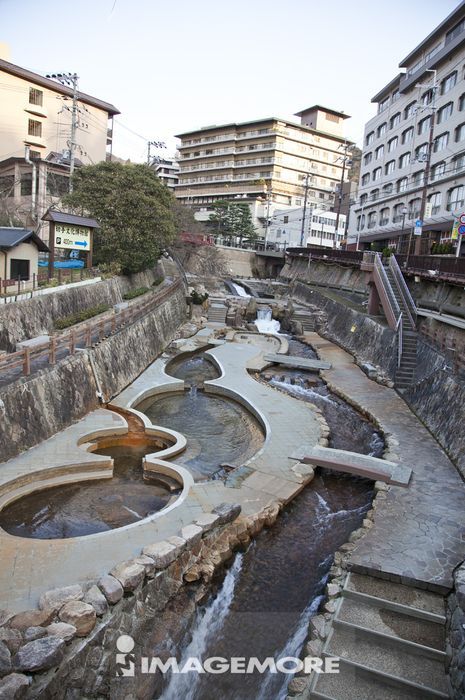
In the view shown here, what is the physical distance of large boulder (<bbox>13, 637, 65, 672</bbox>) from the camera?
6781 millimetres

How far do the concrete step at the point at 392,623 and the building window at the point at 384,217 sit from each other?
1898 inches

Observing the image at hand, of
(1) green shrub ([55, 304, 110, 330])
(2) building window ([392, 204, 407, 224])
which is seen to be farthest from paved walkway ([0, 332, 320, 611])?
(2) building window ([392, 204, 407, 224])

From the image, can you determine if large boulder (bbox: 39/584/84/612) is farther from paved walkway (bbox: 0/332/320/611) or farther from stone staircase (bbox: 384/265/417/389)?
stone staircase (bbox: 384/265/417/389)

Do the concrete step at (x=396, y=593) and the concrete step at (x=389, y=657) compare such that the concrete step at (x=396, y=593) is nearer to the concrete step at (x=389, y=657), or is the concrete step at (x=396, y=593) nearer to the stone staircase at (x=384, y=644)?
the stone staircase at (x=384, y=644)

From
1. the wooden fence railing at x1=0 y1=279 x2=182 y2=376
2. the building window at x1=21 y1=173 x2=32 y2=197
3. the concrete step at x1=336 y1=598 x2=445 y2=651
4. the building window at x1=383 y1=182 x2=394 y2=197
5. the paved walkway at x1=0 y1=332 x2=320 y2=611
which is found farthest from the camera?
the building window at x1=383 y1=182 x2=394 y2=197

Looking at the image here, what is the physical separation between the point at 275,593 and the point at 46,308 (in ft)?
62.6

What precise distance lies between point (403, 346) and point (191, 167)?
9287 centimetres

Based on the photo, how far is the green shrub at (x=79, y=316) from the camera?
23.4m

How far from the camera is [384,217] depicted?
51719 millimetres

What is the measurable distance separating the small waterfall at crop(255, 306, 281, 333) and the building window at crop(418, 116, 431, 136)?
22436mm

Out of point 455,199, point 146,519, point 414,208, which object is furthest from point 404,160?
point 146,519

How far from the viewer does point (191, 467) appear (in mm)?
14969

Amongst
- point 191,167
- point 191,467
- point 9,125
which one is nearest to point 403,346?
point 191,467

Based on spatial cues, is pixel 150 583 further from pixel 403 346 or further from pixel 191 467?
pixel 403 346
